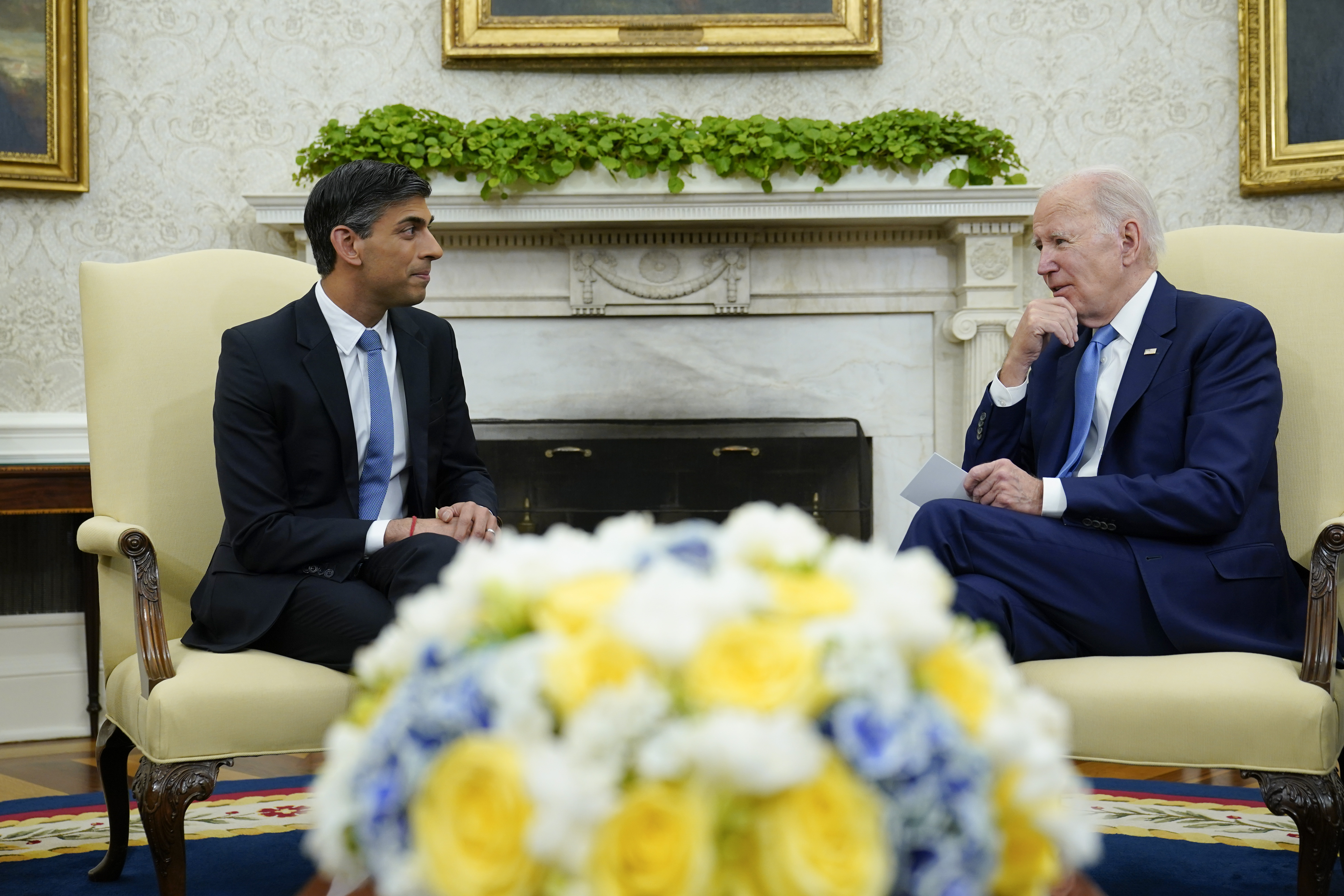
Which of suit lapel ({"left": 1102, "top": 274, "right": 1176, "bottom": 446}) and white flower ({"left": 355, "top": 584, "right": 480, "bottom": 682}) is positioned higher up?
suit lapel ({"left": 1102, "top": 274, "right": 1176, "bottom": 446})

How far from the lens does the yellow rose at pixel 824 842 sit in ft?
2.12

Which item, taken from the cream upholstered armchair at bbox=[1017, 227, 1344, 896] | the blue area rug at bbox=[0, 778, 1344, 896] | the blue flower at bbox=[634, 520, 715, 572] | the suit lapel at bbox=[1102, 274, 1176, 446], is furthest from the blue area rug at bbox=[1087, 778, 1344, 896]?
the blue flower at bbox=[634, 520, 715, 572]

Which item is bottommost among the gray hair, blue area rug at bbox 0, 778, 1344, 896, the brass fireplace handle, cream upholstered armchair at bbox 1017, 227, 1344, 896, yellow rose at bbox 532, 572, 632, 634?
blue area rug at bbox 0, 778, 1344, 896

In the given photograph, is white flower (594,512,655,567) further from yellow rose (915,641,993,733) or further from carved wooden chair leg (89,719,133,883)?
carved wooden chair leg (89,719,133,883)

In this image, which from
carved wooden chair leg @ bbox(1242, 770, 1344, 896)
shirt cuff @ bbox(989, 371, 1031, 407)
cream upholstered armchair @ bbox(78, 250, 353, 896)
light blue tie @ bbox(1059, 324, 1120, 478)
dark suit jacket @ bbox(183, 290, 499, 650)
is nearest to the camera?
carved wooden chair leg @ bbox(1242, 770, 1344, 896)

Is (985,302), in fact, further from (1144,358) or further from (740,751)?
(740,751)

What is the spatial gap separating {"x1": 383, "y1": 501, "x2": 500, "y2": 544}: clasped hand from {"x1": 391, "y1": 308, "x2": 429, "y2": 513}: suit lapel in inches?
5.1

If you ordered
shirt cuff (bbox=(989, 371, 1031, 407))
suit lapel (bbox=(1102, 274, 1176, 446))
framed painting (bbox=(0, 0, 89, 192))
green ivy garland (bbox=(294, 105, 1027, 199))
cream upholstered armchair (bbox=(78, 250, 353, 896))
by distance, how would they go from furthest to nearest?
1. framed painting (bbox=(0, 0, 89, 192))
2. green ivy garland (bbox=(294, 105, 1027, 199))
3. shirt cuff (bbox=(989, 371, 1031, 407))
4. suit lapel (bbox=(1102, 274, 1176, 446))
5. cream upholstered armchair (bbox=(78, 250, 353, 896))

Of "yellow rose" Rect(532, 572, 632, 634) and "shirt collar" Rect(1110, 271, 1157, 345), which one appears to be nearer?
"yellow rose" Rect(532, 572, 632, 634)

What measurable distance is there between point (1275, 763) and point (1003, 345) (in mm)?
2473

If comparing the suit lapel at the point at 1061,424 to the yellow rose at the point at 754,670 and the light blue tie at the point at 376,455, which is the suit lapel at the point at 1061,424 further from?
the yellow rose at the point at 754,670

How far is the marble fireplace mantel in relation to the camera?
159 inches

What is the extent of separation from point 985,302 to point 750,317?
84cm

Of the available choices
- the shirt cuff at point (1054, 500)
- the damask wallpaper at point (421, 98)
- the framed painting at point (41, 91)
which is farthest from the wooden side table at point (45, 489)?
the shirt cuff at point (1054, 500)
